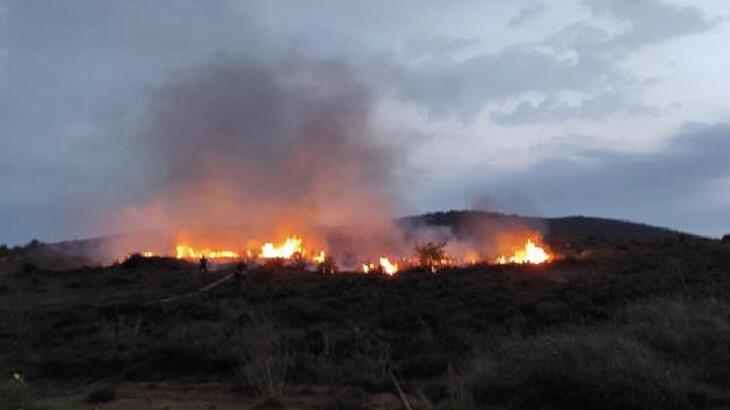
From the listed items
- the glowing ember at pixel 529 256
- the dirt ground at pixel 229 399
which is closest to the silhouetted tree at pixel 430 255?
the glowing ember at pixel 529 256

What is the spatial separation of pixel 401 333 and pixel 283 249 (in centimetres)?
2182

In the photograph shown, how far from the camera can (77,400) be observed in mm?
15578

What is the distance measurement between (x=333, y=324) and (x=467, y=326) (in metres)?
3.74

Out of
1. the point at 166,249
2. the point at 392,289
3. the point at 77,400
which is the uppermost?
the point at 166,249

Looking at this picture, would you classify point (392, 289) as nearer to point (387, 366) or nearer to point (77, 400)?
point (387, 366)

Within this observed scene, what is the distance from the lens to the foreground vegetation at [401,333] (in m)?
13.4

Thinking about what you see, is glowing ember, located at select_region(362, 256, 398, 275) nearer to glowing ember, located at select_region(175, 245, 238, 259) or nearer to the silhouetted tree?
the silhouetted tree

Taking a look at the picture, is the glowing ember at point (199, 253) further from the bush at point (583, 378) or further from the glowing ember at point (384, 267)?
the bush at point (583, 378)

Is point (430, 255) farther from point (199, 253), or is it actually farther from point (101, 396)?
point (101, 396)

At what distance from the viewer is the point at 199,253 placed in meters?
45.3

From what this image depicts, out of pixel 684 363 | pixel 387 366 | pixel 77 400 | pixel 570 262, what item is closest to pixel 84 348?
pixel 77 400

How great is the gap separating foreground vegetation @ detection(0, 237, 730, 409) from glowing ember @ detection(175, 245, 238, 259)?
3.56 metres

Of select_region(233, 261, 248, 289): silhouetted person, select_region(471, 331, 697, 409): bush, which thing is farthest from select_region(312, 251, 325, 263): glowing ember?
select_region(471, 331, 697, 409): bush

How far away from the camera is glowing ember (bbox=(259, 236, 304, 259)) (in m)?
42.1
